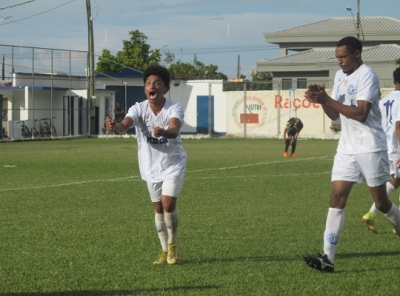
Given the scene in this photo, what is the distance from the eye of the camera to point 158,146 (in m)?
9.07

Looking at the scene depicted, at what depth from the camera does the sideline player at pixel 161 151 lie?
29.6 feet

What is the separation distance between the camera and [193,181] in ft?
65.4

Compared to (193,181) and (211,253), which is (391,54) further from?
(211,253)

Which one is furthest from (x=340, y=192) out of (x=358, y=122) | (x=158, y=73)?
(x=158, y=73)

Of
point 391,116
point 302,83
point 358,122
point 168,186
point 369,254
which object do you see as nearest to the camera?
point 358,122

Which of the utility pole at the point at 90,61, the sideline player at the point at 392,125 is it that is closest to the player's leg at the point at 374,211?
the sideline player at the point at 392,125

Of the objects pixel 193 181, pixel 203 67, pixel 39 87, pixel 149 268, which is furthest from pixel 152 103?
pixel 203 67

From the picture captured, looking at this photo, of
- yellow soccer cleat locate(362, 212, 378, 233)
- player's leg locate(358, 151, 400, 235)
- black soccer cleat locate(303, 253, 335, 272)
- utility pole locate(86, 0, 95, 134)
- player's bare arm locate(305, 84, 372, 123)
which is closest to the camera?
player's bare arm locate(305, 84, 372, 123)

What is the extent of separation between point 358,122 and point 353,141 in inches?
7.6

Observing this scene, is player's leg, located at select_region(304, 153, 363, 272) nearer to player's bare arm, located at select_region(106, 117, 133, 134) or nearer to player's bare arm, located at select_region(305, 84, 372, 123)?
Result: player's bare arm, located at select_region(305, 84, 372, 123)

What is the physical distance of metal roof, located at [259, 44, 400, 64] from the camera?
68.1 m

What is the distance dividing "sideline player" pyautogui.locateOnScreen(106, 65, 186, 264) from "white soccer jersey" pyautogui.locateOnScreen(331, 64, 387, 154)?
5.22 feet

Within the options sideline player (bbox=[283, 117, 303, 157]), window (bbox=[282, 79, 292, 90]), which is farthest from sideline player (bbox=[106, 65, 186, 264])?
window (bbox=[282, 79, 292, 90])

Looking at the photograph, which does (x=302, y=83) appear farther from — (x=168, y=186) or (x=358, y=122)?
(x=358, y=122)
